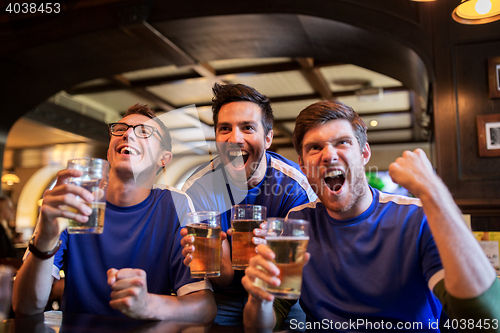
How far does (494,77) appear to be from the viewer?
3107 mm

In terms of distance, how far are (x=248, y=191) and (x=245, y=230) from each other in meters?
0.64

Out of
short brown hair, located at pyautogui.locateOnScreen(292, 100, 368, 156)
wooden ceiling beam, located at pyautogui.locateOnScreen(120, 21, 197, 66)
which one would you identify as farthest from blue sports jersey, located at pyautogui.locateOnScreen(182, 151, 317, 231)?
wooden ceiling beam, located at pyautogui.locateOnScreen(120, 21, 197, 66)

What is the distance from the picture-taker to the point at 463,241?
99 cm

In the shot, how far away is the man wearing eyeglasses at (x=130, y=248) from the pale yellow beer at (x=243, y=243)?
0.23 metres

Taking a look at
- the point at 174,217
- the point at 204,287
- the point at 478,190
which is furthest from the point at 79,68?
the point at 478,190

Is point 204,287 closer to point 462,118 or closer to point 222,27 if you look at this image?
point 462,118

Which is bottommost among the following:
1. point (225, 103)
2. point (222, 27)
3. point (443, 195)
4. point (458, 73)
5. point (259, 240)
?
point (259, 240)

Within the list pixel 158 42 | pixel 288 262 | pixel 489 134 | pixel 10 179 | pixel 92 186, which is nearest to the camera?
pixel 288 262

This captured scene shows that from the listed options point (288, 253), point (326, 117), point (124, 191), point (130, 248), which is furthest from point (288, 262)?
point (124, 191)

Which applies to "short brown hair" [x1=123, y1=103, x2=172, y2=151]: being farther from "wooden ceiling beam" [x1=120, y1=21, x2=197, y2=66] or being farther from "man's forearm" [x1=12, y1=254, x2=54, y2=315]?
"wooden ceiling beam" [x1=120, y1=21, x2=197, y2=66]

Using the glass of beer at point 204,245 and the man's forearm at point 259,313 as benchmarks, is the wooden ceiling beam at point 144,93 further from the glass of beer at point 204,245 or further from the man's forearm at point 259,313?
the man's forearm at point 259,313

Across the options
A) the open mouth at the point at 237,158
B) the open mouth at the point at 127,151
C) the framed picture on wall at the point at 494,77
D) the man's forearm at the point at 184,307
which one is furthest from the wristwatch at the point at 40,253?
the framed picture on wall at the point at 494,77

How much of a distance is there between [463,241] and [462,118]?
8.53ft

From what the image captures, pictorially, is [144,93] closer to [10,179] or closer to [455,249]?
[455,249]
